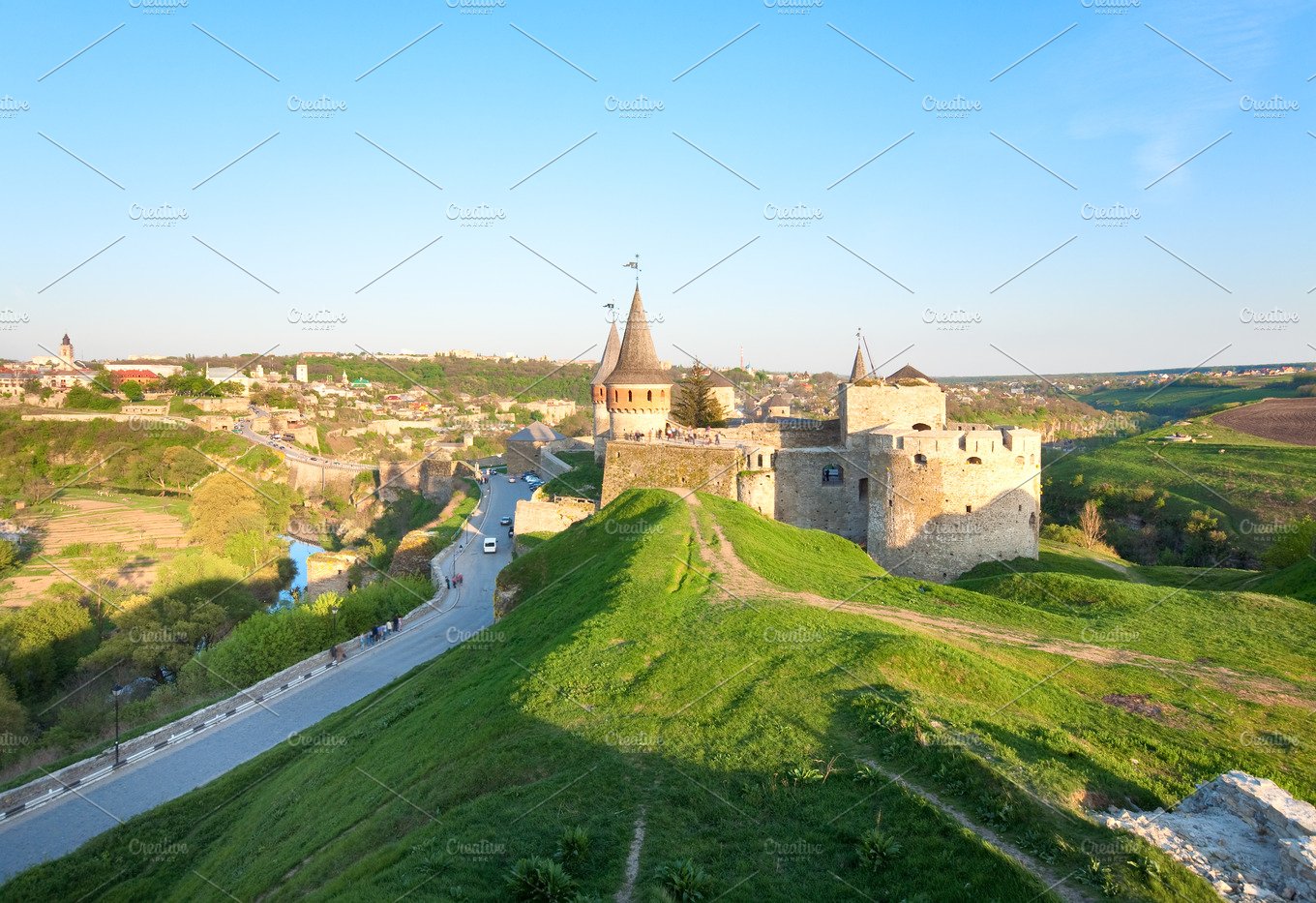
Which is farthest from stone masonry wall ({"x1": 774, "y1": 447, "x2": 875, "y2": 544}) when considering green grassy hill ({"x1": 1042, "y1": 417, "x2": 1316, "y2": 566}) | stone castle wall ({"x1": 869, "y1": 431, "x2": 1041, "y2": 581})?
green grassy hill ({"x1": 1042, "y1": 417, "x2": 1316, "y2": 566})

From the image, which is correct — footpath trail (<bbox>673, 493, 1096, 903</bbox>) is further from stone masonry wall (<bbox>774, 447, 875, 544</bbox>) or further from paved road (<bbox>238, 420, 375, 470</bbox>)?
paved road (<bbox>238, 420, 375, 470</bbox>)

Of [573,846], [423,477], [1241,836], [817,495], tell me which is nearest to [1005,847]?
[1241,836]

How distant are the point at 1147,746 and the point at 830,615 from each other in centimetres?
522

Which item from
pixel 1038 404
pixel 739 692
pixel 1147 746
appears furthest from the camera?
pixel 1038 404

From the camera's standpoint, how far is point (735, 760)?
8227 mm

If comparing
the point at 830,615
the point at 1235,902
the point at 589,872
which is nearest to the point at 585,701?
the point at 589,872

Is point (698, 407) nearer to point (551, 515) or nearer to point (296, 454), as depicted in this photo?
point (551, 515)

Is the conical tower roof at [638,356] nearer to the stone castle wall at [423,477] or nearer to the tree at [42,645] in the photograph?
the tree at [42,645]

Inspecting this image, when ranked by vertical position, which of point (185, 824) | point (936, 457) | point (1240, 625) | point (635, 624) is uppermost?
point (936, 457)

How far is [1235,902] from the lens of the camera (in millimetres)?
5754

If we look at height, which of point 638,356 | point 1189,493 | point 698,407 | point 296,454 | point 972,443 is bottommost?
point 1189,493

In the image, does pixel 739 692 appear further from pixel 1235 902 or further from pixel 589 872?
pixel 1235 902

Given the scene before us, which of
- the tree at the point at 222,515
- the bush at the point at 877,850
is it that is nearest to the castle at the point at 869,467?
the bush at the point at 877,850

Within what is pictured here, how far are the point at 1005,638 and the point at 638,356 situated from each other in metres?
19.5
